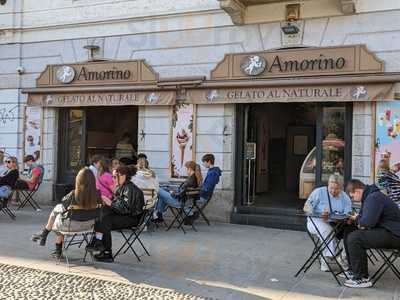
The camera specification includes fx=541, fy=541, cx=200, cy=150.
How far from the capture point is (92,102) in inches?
462

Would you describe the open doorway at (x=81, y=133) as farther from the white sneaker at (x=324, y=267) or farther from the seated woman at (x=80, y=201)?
the white sneaker at (x=324, y=267)

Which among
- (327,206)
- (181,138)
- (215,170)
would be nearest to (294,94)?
(215,170)

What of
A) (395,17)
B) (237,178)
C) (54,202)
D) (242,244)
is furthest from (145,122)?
(395,17)

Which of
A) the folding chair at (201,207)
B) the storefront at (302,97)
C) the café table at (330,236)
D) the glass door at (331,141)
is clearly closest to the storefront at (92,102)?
the storefront at (302,97)

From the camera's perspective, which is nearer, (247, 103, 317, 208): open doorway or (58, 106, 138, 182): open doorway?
(247, 103, 317, 208): open doorway

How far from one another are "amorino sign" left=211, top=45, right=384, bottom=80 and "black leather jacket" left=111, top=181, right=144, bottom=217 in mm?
4182

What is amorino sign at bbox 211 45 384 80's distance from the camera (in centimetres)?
922

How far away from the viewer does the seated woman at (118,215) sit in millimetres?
6688

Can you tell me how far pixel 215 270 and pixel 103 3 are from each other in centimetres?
736

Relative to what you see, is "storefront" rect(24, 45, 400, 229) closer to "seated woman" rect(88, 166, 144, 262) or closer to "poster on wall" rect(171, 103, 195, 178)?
"poster on wall" rect(171, 103, 195, 178)

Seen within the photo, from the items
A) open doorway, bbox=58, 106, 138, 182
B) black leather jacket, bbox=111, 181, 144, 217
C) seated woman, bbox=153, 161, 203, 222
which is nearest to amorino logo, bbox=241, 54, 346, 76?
seated woman, bbox=153, 161, 203, 222

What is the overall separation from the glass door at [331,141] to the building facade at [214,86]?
0.02m

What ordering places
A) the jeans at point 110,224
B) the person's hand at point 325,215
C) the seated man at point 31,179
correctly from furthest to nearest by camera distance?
the seated man at point 31,179 < the jeans at point 110,224 < the person's hand at point 325,215

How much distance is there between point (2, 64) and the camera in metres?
13.1
